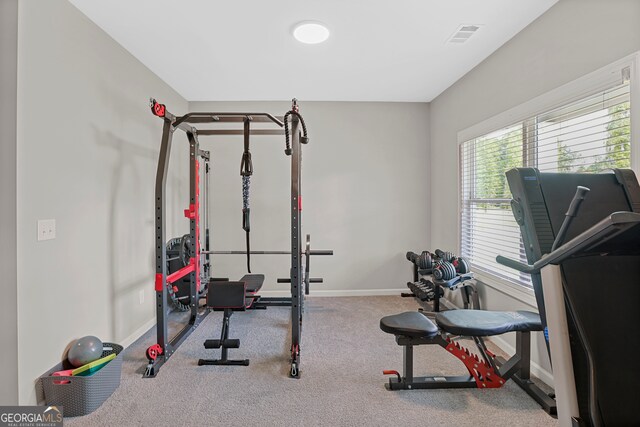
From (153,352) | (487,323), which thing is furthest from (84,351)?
(487,323)

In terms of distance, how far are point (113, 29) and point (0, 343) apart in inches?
85.0

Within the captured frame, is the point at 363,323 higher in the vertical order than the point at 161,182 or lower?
lower

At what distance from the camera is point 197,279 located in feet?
9.84

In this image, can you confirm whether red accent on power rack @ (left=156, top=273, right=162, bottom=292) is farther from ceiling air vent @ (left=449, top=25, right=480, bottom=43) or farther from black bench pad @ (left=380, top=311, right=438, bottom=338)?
ceiling air vent @ (left=449, top=25, right=480, bottom=43)

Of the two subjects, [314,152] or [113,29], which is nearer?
[113,29]

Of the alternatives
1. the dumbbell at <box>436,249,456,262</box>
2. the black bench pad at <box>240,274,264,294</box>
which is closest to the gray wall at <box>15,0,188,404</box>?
the black bench pad at <box>240,274,264,294</box>

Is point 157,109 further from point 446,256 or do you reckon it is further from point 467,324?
point 446,256

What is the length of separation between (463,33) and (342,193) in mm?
2161

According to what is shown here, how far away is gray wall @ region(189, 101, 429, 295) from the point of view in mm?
3947

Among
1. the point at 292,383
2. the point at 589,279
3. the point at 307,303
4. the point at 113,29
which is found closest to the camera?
the point at 589,279

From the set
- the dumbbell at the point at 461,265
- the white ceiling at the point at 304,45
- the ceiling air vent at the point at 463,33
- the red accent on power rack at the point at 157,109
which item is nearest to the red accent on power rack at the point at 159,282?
the red accent on power rack at the point at 157,109

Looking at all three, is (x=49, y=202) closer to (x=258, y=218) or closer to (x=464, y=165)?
(x=258, y=218)

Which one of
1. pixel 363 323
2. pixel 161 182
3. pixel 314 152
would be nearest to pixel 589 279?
pixel 363 323

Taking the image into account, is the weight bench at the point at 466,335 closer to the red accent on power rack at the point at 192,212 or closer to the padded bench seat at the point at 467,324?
the padded bench seat at the point at 467,324
